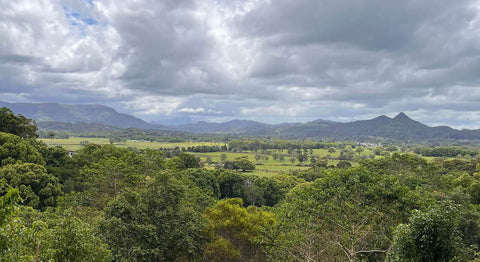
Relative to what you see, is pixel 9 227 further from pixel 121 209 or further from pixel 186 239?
pixel 186 239

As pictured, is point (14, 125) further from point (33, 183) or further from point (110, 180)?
point (110, 180)

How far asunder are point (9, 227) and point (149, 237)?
9.30 meters

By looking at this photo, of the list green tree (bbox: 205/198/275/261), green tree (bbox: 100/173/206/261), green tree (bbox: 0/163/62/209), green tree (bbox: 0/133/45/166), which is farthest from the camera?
green tree (bbox: 0/133/45/166)

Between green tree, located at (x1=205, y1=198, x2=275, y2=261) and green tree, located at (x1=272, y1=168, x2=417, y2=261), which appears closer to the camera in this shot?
green tree, located at (x1=272, y1=168, x2=417, y2=261)

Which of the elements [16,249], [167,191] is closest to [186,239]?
[167,191]

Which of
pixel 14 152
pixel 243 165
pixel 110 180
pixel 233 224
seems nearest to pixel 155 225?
pixel 233 224

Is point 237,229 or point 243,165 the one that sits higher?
point 237,229

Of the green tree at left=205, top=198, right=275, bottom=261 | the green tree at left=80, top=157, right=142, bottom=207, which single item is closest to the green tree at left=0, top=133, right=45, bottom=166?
the green tree at left=80, top=157, right=142, bottom=207

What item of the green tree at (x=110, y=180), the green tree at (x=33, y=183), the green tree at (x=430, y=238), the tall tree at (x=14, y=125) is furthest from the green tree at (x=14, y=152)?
the green tree at (x=430, y=238)

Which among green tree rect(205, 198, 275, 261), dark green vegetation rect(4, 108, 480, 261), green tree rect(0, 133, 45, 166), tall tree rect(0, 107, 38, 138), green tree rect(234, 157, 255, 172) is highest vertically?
tall tree rect(0, 107, 38, 138)

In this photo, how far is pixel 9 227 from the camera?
6.72m

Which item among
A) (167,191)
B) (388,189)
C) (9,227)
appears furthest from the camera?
(167,191)

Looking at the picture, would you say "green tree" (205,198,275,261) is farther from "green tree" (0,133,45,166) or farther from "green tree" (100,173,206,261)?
"green tree" (0,133,45,166)

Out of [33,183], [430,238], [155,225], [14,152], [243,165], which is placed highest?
[14,152]
